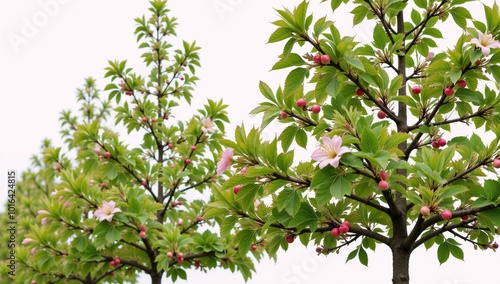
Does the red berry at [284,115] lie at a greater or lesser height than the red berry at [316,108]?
lesser

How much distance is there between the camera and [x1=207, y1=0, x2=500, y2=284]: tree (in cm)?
307

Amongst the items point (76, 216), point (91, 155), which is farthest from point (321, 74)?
point (91, 155)

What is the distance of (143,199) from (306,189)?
2692 millimetres

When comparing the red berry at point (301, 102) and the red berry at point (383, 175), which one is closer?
the red berry at point (383, 175)

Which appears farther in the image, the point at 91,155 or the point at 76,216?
the point at 91,155

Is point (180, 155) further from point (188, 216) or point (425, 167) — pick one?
point (425, 167)

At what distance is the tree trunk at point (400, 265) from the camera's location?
12.0 feet

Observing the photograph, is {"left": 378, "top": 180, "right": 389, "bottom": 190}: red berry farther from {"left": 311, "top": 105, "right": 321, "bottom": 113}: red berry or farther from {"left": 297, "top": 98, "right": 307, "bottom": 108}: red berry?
{"left": 297, "top": 98, "right": 307, "bottom": 108}: red berry

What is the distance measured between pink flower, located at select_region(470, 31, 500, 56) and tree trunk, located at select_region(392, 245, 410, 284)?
1596mm

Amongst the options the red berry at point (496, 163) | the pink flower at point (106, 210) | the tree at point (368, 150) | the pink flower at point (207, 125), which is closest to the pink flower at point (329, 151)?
the tree at point (368, 150)

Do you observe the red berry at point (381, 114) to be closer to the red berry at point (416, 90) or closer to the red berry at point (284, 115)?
the red berry at point (416, 90)

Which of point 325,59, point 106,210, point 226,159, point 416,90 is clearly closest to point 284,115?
point 325,59

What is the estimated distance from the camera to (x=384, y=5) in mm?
4133

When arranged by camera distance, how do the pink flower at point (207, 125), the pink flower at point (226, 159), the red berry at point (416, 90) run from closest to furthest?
the pink flower at point (226, 159) → the red berry at point (416, 90) → the pink flower at point (207, 125)
